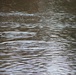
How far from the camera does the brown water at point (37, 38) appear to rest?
4.74 ft

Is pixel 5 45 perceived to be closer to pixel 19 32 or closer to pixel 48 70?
pixel 19 32

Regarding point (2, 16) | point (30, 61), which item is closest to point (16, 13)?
point (2, 16)

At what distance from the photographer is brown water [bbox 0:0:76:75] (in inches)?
56.9

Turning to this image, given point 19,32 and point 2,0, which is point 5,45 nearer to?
point 19,32

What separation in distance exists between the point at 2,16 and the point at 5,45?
2.08 ft

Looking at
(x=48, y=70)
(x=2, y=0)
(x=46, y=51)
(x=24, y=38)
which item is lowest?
(x=48, y=70)

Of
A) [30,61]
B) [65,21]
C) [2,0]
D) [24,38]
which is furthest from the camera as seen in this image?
[2,0]

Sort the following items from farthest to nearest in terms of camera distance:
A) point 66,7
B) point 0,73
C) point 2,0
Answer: point 2,0, point 66,7, point 0,73

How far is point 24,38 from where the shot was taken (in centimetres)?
184

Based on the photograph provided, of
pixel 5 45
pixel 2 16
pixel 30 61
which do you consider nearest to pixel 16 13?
pixel 2 16

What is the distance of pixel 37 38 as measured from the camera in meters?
1.84

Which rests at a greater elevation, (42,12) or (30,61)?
(42,12)

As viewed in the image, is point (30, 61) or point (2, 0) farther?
point (2, 0)

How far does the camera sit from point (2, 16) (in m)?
2.28
